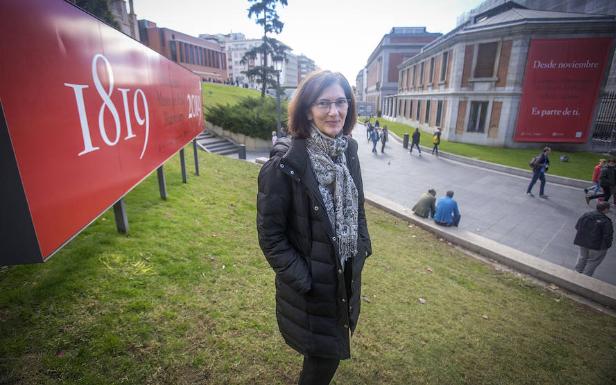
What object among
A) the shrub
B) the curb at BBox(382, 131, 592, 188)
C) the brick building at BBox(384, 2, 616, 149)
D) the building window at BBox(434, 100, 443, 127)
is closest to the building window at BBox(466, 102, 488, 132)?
the brick building at BBox(384, 2, 616, 149)

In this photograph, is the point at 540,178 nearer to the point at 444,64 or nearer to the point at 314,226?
the point at 314,226

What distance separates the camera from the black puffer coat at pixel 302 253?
1.89 m

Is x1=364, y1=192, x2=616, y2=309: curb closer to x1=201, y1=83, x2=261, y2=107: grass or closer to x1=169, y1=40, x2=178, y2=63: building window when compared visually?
x1=201, y1=83, x2=261, y2=107: grass

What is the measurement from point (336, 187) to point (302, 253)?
504 millimetres

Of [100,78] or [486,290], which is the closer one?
[100,78]

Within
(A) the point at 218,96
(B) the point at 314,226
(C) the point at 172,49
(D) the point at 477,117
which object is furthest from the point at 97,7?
(C) the point at 172,49

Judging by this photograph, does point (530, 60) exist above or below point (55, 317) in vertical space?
above

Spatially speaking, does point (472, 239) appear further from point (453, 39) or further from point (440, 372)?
point (453, 39)

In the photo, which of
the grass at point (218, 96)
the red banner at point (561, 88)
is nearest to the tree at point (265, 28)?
the grass at point (218, 96)

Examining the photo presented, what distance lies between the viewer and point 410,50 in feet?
188

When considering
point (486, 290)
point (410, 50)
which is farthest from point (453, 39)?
point (410, 50)

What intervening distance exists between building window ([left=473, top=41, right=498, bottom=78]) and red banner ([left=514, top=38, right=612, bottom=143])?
2293 mm

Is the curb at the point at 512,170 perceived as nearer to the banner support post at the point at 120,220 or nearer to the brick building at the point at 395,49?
the banner support post at the point at 120,220

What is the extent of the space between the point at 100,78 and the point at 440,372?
418 cm
